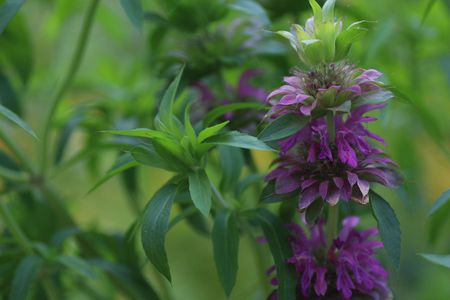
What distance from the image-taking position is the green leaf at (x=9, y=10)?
622mm

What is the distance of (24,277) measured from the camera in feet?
2.14

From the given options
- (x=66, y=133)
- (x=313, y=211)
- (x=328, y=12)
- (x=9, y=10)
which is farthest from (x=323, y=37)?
(x=66, y=133)

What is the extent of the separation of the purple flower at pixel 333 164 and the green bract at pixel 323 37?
0.06 meters

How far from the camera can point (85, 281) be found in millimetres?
957

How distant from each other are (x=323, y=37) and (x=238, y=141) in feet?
0.33

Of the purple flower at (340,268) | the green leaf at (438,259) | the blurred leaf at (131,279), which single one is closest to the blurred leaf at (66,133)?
the blurred leaf at (131,279)

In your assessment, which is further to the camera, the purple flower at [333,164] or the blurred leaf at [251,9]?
the blurred leaf at [251,9]

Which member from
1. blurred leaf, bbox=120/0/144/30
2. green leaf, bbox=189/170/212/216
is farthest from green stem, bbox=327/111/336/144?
blurred leaf, bbox=120/0/144/30

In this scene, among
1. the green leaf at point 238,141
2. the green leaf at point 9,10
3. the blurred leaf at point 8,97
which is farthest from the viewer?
the blurred leaf at point 8,97

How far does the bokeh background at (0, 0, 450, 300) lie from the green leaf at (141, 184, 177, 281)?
0.53ft

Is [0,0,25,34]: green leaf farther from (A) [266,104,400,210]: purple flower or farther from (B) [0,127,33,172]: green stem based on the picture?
(A) [266,104,400,210]: purple flower

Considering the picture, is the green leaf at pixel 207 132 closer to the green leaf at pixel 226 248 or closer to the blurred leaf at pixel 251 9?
the green leaf at pixel 226 248

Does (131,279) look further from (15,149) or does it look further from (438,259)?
(438,259)

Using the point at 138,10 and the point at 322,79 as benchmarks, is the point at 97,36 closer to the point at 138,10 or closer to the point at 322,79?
the point at 138,10
